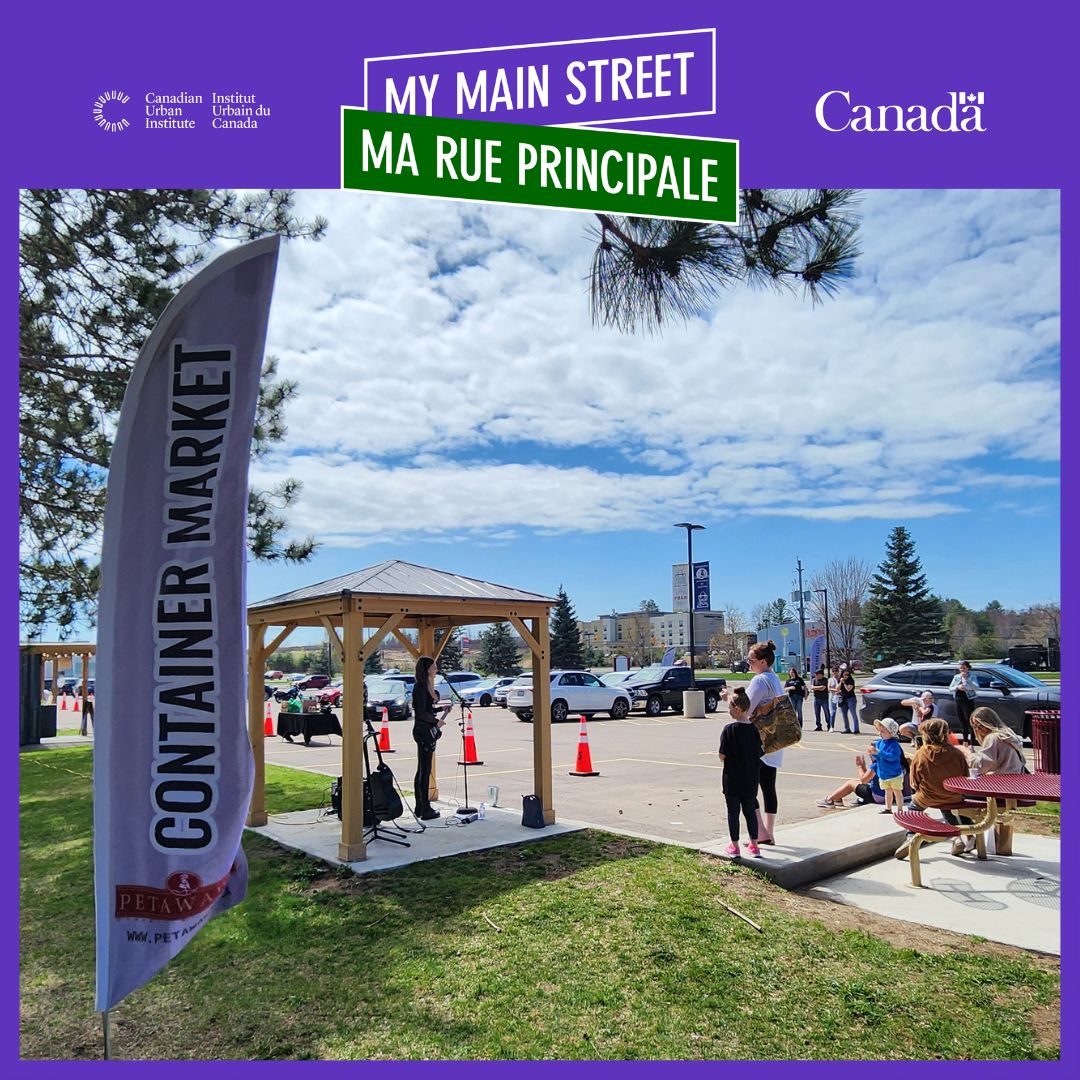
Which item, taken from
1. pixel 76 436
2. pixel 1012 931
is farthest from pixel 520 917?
pixel 76 436

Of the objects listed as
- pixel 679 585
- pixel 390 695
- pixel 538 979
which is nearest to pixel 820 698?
pixel 390 695

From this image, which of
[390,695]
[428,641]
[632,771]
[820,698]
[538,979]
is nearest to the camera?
[538,979]

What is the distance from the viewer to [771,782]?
7.15 meters

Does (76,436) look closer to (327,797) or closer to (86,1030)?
(327,797)

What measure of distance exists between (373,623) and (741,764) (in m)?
3.98

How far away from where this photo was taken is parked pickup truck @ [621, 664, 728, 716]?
2683 centimetres

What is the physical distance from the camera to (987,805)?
22.6ft

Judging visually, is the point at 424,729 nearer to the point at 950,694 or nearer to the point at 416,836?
the point at 416,836

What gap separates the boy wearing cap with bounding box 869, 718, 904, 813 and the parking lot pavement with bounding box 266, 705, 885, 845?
0.78 metres

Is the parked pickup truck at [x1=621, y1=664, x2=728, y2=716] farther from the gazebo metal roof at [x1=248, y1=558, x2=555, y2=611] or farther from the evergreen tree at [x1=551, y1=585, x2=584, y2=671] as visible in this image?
the evergreen tree at [x1=551, y1=585, x2=584, y2=671]

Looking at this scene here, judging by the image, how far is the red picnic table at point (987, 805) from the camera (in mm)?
6516

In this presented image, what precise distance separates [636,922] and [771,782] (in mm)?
2128

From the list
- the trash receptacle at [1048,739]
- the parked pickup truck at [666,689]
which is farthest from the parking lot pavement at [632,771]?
the parked pickup truck at [666,689]

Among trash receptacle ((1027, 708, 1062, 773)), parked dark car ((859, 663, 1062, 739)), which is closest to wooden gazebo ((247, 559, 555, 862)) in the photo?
trash receptacle ((1027, 708, 1062, 773))
